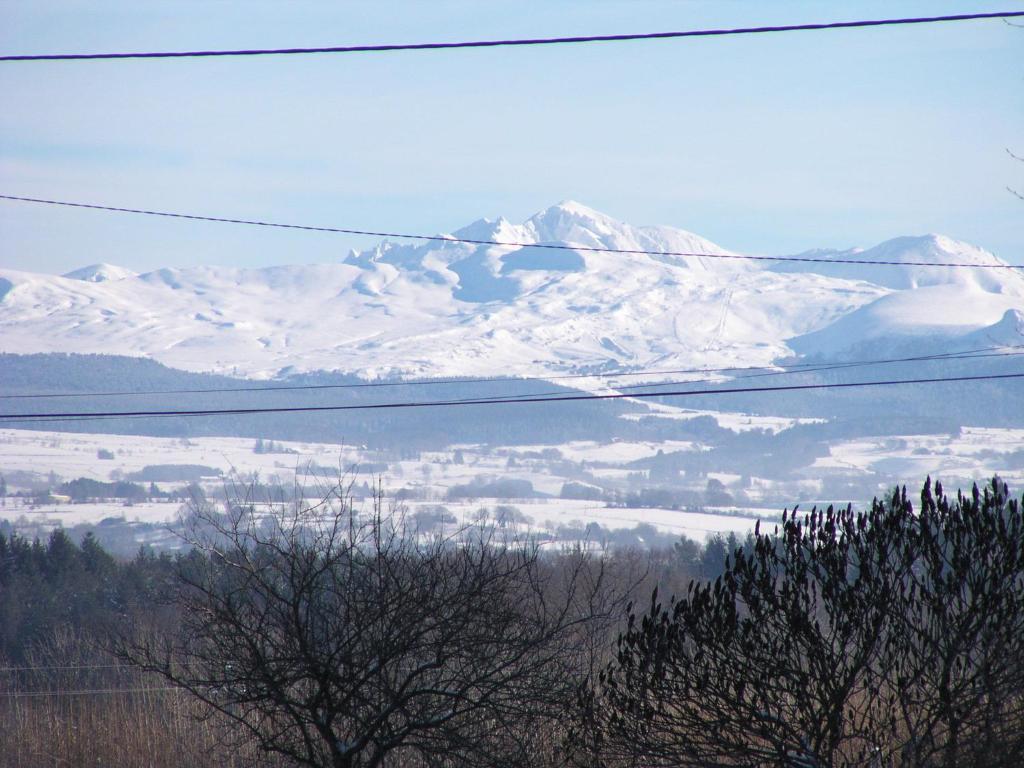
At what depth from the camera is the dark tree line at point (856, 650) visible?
9.75 metres

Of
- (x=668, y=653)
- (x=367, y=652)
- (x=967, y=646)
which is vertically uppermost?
(x=967, y=646)

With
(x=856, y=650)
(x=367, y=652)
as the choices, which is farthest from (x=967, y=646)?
(x=367, y=652)

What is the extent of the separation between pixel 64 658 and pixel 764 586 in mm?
50425

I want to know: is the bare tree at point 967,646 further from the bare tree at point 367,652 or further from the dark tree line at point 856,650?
the bare tree at point 367,652

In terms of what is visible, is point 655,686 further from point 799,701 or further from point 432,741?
point 432,741

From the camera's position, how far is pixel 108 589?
64.2m

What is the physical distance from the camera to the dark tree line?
975 cm

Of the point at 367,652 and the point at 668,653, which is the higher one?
the point at 668,653

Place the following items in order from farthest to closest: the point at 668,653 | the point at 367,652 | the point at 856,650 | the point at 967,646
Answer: the point at 367,652 < the point at 668,653 < the point at 856,650 < the point at 967,646

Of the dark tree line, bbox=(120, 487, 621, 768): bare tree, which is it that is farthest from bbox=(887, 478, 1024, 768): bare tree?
bbox=(120, 487, 621, 768): bare tree

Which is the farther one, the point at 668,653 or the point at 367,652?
the point at 367,652

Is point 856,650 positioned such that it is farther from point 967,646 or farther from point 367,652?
point 367,652

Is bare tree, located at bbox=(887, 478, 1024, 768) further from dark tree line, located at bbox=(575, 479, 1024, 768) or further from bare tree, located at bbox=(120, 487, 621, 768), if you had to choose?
bare tree, located at bbox=(120, 487, 621, 768)

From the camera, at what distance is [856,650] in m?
10.5
